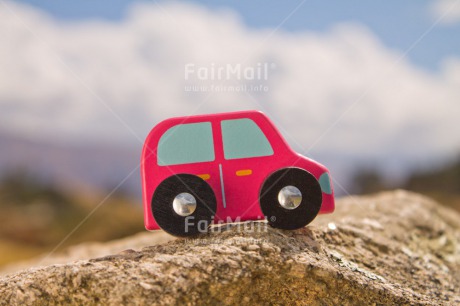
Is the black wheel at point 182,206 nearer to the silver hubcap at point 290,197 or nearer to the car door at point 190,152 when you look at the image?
the car door at point 190,152

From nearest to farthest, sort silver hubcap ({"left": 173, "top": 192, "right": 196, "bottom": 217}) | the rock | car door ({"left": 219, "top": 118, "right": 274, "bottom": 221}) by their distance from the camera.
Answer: the rock < silver hubcap ({"left": 173, "top": 192, "right": 196, "bottom": 217}) < car door ({"left": 219, "top": 118, "right": 274, "bottom": 221})

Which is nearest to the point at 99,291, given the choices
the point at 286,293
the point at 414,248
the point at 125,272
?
the point at 125,272

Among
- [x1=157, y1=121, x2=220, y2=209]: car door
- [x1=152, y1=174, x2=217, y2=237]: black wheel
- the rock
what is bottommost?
the rock

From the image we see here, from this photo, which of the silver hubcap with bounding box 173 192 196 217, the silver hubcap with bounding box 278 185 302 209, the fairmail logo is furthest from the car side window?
the silver hubcap with bounding box 278 185 302 209

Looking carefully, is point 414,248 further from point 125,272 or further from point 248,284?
point 125,272

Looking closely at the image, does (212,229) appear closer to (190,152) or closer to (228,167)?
(228,167)

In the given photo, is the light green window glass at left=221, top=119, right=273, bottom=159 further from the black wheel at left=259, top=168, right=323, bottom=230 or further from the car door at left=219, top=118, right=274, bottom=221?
the black wheel at left=259, top=168, right=323, bottom=230
